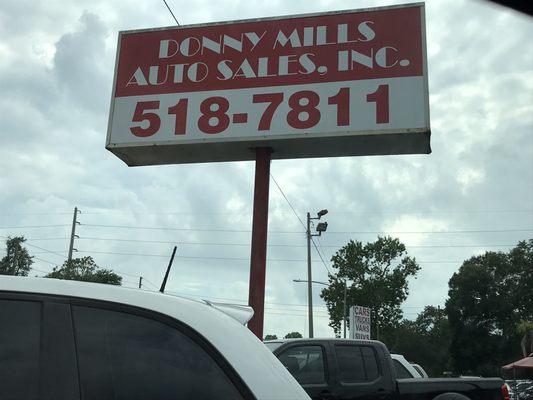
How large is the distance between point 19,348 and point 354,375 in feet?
17.9

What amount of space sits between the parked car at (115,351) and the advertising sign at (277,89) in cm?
831

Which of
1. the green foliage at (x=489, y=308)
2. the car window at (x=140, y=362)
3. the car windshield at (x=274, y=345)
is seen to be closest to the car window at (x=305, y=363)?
the car windshield at (x=274, y=345)

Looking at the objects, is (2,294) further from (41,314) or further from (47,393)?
(47,393)

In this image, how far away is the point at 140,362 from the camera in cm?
202

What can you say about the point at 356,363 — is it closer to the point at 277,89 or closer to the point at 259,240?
the point at 259,240

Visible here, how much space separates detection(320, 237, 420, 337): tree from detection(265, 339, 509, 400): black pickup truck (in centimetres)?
5388

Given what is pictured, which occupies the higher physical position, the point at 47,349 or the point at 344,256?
the point at 344,256

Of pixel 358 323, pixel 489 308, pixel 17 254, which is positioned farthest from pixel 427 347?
pixel 358 323

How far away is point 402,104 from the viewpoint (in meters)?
10.1

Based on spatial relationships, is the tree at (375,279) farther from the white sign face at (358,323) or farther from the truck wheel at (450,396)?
the truck wheel at (450,396)

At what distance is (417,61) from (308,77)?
79.0 inches

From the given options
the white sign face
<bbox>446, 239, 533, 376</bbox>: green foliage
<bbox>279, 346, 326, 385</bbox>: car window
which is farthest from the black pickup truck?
<bbox>446, 239, 533, 376</bbox>: green foliage

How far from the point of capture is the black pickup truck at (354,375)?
655 cm

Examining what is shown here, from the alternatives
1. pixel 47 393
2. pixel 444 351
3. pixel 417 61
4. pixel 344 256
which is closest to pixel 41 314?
pixel 47 393
